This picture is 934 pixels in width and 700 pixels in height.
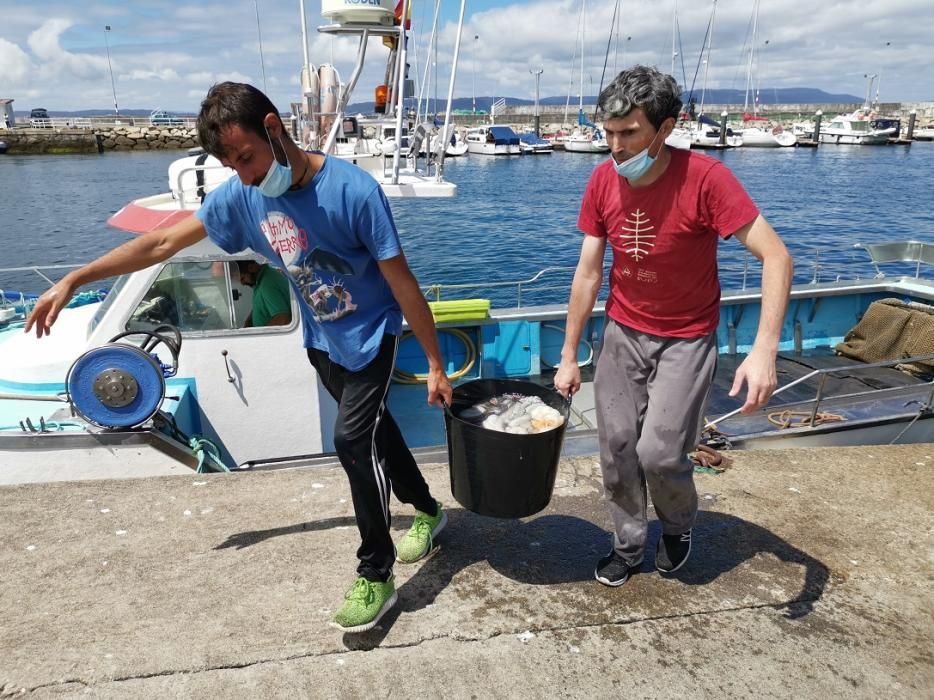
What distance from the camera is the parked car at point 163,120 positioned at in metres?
79.1

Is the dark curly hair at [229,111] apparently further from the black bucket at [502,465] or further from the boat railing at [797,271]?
the boat railing at [797,271]

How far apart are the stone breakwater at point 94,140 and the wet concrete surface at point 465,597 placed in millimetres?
70728

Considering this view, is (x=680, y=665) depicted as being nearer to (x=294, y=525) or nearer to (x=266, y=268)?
(x=294, y=525)

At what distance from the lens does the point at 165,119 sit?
269 feet

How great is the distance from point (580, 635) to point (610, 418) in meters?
0.88

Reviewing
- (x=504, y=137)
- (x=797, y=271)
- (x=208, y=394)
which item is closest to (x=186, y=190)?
(x=208, y=394)

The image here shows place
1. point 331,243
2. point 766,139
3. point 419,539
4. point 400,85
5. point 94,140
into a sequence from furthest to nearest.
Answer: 1. point 766,139
2. point 94,140
3. point 400,85
4. point 419,539
5. point 331,243

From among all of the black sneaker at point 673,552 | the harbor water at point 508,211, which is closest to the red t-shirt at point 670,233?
the black sneaker at point 673,552

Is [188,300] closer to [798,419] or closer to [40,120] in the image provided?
[798,419]

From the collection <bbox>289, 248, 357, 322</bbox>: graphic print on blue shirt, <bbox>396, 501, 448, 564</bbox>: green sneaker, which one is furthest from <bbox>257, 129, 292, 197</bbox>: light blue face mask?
Result: <bbox>396, 501, 448, 564</bbox>: green sneaker

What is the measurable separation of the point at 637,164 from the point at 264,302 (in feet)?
11.9

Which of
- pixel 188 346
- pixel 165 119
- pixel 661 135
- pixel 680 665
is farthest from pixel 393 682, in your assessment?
pixel 165 119

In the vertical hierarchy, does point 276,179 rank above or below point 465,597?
above

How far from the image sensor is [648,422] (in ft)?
9.08
